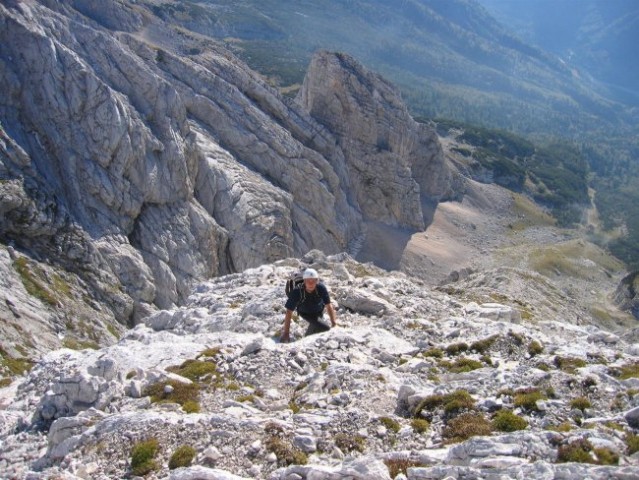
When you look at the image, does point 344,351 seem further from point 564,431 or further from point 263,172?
point 263,172

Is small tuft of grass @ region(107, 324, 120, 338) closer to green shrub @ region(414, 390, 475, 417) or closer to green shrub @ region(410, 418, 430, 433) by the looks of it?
green shrub @ region(414, 390, 475, 417)

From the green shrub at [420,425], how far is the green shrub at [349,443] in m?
1.62

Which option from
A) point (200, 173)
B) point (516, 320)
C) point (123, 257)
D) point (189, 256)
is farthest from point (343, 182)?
point (516, 320)

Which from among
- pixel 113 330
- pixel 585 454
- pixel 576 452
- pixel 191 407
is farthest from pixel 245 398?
pixel 113 330

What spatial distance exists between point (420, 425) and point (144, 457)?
707cm

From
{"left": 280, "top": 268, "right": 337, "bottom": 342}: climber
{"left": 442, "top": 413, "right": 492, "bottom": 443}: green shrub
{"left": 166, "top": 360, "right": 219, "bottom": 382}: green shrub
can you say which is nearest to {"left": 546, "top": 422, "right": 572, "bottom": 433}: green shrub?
{"left": 442, "top": 413, "right": 492, "bottom": 443}: green shrub

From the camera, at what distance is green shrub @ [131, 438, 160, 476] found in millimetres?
13359

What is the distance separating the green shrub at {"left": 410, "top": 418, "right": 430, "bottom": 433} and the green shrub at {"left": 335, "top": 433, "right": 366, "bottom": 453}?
5.30 feet

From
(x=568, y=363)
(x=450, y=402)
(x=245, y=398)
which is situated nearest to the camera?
(x=450, y=402)

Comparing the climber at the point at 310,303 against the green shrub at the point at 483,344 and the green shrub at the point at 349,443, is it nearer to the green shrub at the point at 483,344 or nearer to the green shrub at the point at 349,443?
the green shrub at the point at 483,344

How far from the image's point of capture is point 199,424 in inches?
585

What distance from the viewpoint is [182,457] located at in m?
13.5

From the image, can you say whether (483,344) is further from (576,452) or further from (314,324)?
(576,452)

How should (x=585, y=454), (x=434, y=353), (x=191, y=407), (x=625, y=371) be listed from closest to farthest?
(x=585, y=454) < (x=191, y=407) < (x=625, y=371) < (x=434, y=353)
